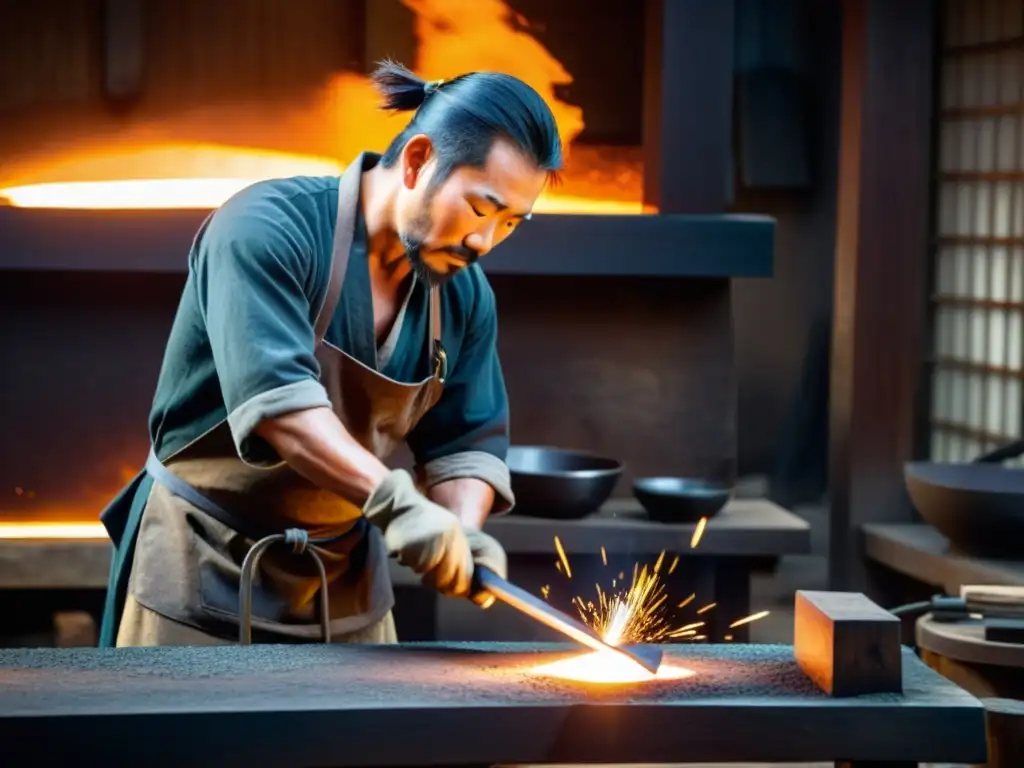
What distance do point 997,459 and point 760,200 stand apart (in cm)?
278

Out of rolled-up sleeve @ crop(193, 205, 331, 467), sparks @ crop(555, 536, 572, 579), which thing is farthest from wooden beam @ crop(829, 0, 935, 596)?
rolled-up sleeve @ crop(193, 205, 331, 467)

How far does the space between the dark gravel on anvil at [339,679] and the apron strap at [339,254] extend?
2.12ft

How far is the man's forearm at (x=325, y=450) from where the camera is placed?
2.71 metres

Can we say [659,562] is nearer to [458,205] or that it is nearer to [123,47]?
[458,205]

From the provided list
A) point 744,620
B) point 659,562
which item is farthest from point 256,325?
point 659,562

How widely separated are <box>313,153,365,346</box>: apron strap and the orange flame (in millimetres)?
2506

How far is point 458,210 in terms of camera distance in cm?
283

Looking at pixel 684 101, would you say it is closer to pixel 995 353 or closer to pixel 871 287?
pixel 871 287

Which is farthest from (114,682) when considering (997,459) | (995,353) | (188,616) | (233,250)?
(995,353)

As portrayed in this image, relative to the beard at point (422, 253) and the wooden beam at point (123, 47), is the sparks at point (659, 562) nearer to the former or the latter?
the beard at point (422, 253)

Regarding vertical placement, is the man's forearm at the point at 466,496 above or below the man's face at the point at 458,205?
below

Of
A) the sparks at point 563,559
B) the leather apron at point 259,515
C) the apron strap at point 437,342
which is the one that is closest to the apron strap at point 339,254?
the leather apron at point 259,515

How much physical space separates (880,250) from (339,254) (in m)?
3.42

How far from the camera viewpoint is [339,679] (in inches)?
99.7
